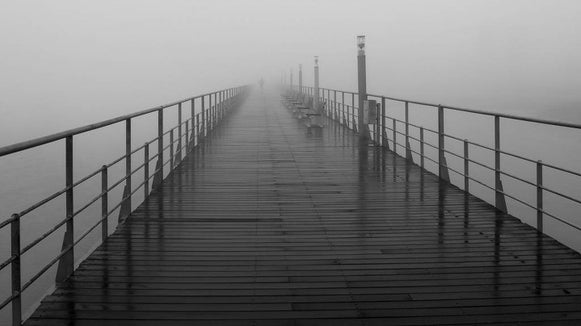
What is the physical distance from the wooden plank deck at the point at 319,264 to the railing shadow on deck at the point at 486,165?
41 cm

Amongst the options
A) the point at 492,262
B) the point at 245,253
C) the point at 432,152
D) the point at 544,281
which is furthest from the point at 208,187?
the point at 432,152

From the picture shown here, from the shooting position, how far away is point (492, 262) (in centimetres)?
458

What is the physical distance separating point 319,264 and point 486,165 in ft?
13.4

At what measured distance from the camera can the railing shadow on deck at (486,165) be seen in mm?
5922

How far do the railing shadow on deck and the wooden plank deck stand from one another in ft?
1.34

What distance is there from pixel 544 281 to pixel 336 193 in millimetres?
3598

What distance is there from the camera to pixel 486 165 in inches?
313

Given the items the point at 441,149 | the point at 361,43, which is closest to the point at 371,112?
the point at 361,43

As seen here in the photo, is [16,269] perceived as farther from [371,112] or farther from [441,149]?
[371,112]

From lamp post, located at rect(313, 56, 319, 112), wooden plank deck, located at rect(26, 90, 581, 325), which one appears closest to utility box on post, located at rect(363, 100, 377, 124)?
wooden plank deck, located at rect(26, 90, 581, 325)

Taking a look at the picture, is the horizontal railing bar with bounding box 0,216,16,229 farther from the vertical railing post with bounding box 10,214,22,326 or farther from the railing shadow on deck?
the railing shadow on deck

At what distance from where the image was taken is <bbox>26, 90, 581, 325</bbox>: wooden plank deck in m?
3.57

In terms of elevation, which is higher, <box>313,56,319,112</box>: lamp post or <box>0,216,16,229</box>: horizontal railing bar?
<box>313,56,319,112</box>: lamp post

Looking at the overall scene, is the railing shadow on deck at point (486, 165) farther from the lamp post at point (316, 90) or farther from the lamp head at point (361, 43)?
the lamp head at point (361, 43)
